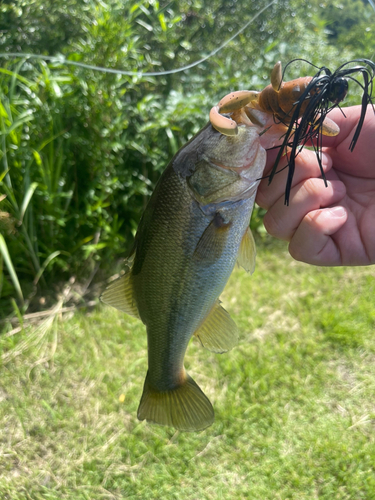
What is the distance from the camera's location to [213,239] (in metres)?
1.22

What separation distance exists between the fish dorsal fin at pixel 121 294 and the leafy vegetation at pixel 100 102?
1552mm

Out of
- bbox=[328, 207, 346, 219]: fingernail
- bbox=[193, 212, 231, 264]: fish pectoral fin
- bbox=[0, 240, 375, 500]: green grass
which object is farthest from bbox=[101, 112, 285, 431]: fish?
bbox=[0, 240, 375, 500]: green grass

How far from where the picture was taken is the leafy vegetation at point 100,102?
2.82 metres

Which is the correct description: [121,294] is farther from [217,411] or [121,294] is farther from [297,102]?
[217,411]

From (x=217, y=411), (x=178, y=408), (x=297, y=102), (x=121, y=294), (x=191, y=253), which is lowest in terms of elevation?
(x=217, y=411)

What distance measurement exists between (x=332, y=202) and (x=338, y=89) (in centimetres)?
70

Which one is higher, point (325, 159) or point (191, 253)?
point (325, 159)

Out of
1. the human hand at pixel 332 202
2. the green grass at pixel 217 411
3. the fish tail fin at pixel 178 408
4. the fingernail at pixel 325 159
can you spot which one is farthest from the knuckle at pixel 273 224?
the green grass at pixel 217 411

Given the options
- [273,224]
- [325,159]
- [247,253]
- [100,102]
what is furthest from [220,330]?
[100,102]

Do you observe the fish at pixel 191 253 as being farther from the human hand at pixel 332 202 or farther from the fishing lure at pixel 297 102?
the human hand at pixel 332 202

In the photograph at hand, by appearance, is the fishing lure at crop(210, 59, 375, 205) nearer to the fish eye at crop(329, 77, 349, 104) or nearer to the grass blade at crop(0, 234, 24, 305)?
the fish eye at crop(329, 77, 349, 104)

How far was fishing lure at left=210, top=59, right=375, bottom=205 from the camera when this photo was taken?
36.7 inches

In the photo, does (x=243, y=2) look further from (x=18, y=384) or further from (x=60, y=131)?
(x=18, y=384)

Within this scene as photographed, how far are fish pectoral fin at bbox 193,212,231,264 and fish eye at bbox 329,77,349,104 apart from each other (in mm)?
483
